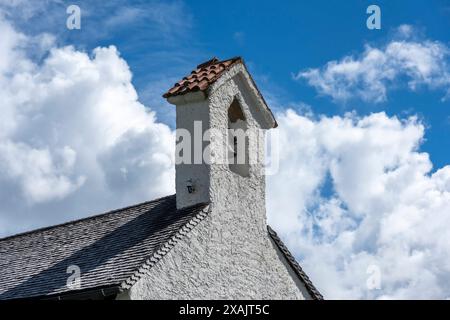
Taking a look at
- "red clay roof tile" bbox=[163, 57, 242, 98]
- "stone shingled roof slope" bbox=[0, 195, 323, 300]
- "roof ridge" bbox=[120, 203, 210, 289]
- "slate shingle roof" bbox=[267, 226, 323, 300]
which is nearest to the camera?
"roof ridge" bbox=[120, 203, 210, 289]

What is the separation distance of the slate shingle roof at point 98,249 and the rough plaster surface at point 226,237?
36 centimetres

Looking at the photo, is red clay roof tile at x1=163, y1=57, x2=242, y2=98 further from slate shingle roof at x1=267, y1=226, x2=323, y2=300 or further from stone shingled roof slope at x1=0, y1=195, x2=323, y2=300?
slate shingle roof at x1=267, y1=226, x2=323, y2=300

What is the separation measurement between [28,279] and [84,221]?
120 inches

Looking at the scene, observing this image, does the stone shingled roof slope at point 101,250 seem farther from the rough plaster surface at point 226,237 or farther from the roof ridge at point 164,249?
the rough plaster surface at point 226,237

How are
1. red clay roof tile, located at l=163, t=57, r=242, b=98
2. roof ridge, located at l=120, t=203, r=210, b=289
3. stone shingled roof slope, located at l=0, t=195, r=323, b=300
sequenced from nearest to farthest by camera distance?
roof ridge, located at l=120, t=203, r=210, b=289, stone shingled roof slope, located at l=0, t=195, r=323, b=300, red clay roof tile, located at l=163, t=57, r=242, b=98

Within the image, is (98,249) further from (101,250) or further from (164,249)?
(164,249)

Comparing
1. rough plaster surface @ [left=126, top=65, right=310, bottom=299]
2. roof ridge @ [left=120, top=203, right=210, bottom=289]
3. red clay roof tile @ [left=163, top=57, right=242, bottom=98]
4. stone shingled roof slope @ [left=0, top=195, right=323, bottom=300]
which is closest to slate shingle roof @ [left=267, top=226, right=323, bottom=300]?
stone shingled roof slope @ [left=0, top=195, right=323, bottom=300]

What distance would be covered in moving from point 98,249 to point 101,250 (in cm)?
21

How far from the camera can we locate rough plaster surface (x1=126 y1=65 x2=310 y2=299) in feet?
53.8

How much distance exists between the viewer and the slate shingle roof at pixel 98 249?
1600 cm

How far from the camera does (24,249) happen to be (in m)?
20.7

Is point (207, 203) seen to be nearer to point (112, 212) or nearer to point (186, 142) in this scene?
point (186, 142)

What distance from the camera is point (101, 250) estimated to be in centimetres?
1748

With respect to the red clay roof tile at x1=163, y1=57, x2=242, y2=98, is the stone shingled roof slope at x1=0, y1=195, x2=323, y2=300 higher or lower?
lower
